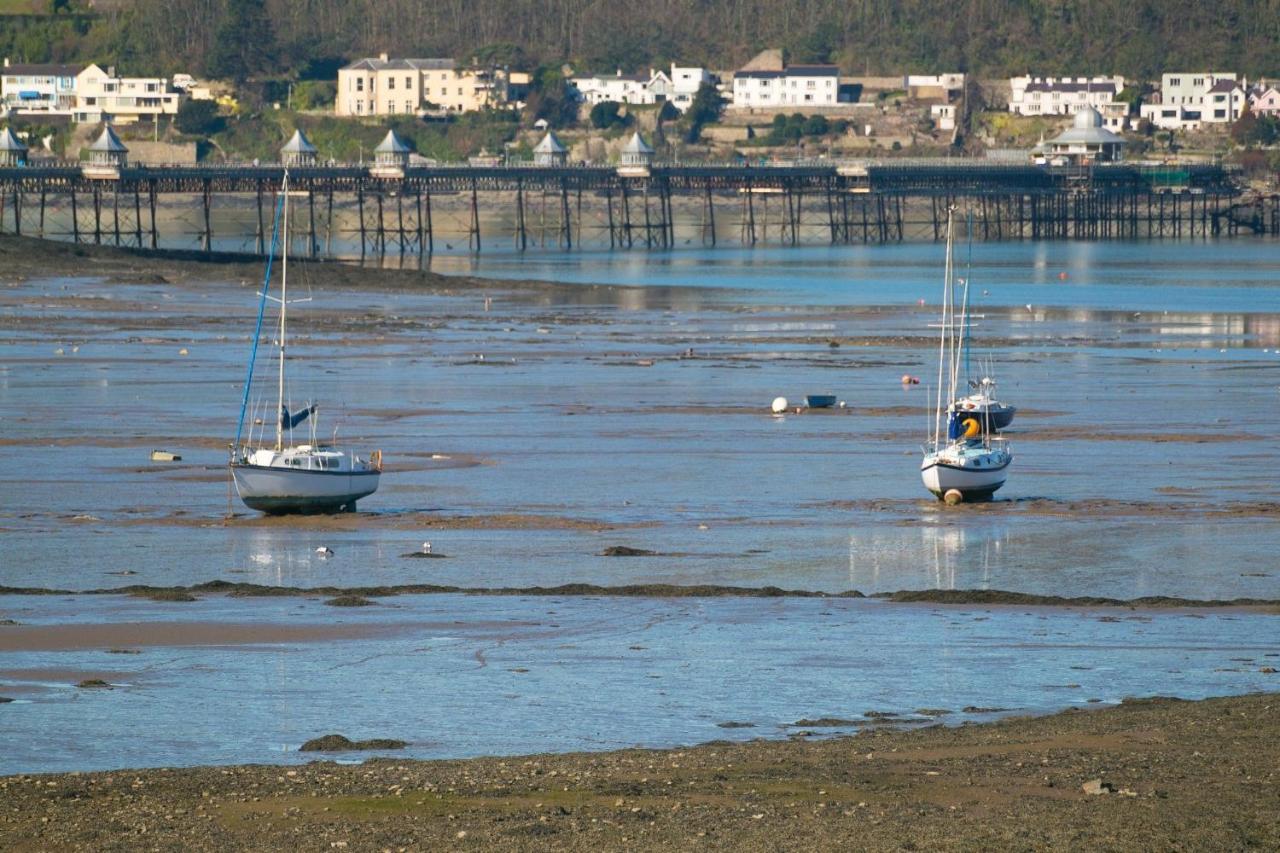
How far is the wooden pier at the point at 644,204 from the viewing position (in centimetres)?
10644

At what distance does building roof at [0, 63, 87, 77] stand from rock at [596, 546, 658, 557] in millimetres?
169391

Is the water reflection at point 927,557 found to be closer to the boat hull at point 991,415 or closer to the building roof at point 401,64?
the boat hull at point 991,415

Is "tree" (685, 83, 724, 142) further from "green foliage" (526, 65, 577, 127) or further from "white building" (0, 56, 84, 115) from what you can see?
"white building" (0, 56, 84, 115)

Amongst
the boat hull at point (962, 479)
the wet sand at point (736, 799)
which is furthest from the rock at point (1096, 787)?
the boat hull at point (962, 479)

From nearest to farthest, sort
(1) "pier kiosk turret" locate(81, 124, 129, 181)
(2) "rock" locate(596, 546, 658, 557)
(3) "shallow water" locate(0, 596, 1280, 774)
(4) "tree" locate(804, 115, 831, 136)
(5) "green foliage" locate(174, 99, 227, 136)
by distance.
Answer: (3) "shallow water" locate(0, 596, 1280, 774) → (2) "rock" locate(596, 546, 658, 557) → (1) "pier kiosk turret" locate(81, 124, 129, 181) → (5) "green foliage" locate(174, 99, 227, 136) → (4) "tree" locate(804, 115, 831, 136)

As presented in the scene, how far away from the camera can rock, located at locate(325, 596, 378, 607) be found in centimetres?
2080

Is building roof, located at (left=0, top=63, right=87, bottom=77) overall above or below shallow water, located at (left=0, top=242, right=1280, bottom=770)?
above

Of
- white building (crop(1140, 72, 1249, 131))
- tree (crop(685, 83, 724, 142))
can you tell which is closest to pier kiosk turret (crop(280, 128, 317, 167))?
tree (crop(685, 83, 724, 142))

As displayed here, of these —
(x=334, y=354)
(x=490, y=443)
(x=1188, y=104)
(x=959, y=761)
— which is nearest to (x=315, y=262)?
(x=334, y=354)

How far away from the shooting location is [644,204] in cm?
13488

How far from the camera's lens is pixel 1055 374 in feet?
154

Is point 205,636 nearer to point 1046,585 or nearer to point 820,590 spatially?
point 820,590

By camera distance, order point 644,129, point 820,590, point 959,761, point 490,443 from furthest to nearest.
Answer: point 644,129 < point 490,443 < point 820,590 < point 959,761

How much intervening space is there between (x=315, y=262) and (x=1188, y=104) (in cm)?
12113
